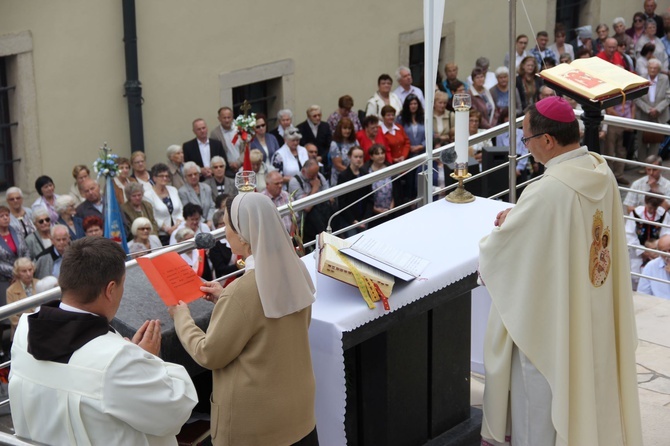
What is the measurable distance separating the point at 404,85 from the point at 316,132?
1618 millimetres

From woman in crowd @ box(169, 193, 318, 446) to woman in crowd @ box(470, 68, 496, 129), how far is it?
30.0ft

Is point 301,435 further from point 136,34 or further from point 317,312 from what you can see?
point 136,34

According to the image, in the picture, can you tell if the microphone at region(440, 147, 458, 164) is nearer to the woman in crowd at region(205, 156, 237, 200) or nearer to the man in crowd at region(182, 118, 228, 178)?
the woman in crowd at region(205, 156, 237, 200)

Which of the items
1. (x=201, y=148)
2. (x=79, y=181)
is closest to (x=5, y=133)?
(x=79, y=181)

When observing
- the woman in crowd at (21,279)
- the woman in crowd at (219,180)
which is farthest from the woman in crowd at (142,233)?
the woman in crowd at (219,180)

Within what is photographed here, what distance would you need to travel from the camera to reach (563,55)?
15141 millimetres

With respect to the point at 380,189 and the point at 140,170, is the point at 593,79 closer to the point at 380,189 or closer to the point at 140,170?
the point at 380,189

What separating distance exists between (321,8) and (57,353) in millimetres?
10281

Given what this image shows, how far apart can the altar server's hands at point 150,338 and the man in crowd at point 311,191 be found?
6160 mm

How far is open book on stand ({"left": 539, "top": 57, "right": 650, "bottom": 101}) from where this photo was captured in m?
5.81

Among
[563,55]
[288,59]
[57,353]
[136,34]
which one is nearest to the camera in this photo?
[57,353]

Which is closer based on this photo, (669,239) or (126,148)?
(669,239)

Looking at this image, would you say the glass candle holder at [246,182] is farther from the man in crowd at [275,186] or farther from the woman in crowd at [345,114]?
the woman in crowd at [345,114]

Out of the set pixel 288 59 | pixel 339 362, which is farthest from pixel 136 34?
pixel 339 362
